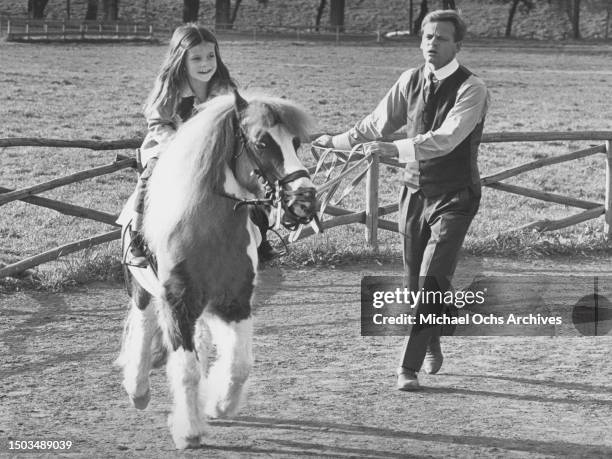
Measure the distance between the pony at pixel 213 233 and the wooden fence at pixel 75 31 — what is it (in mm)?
37881

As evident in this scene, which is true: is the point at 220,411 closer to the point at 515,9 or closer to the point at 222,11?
the point at 222,11

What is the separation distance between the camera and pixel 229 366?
525 centimetres

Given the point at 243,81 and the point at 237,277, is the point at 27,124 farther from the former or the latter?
the point at 237,277

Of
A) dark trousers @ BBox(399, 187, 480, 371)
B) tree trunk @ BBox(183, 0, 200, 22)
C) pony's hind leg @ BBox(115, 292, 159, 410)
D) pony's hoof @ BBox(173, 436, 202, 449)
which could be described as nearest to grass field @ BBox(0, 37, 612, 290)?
dark trousers @ BBox(399, 187, 480, 371)

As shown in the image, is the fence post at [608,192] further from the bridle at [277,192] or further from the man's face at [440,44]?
the bridle at [277,192]

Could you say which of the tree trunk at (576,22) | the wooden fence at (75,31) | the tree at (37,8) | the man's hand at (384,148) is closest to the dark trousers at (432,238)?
the man's hand at (384,148)

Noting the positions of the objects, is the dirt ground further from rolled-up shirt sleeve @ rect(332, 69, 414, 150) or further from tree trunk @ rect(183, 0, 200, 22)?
tree trunk @ rect(183, 0, 200, 22)

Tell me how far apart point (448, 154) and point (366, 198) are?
15.9ft

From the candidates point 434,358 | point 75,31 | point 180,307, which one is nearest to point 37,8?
point 75,31

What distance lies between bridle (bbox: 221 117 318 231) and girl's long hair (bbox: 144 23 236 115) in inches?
30.2

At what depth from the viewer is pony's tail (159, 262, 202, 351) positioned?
516 cm

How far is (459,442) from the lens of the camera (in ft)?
17.3

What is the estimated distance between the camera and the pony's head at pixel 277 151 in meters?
4.70

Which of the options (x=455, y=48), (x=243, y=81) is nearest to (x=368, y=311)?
(x=455, y=48)
